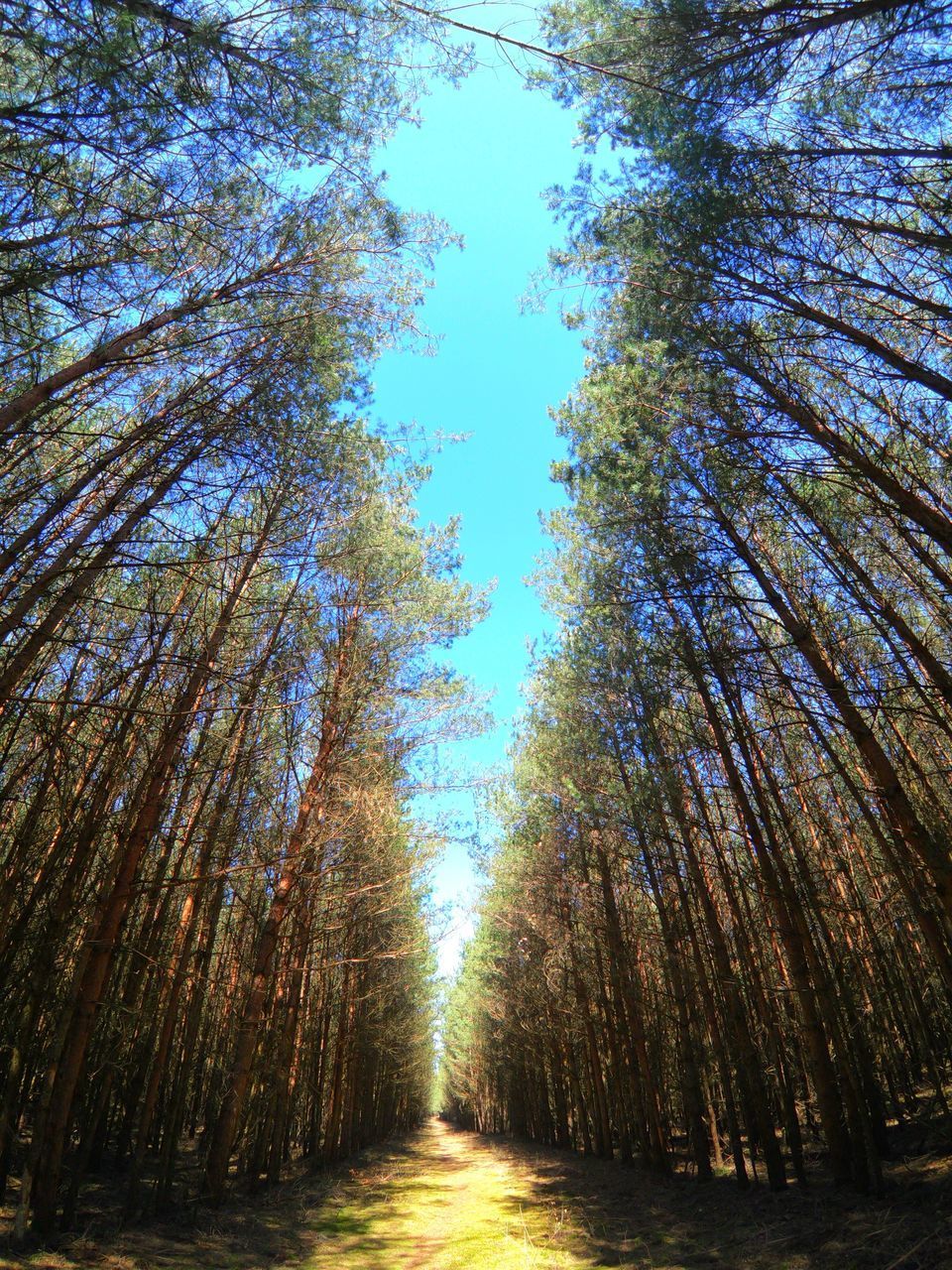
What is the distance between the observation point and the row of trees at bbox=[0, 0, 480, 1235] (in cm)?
316

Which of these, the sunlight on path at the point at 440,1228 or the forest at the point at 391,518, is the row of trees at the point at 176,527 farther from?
the sunlight on path at the point at 440,1228

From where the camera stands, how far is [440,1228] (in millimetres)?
7297

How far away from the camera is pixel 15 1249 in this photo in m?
4.25

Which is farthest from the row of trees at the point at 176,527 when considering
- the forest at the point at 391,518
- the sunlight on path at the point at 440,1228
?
the sunlight on path at the point at 440,1228

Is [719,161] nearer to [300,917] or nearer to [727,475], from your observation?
[727,475]

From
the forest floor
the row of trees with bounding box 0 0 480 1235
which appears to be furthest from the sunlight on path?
the row of trees with bounding box 0 0 480 1235

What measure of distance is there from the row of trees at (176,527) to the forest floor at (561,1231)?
782 mm

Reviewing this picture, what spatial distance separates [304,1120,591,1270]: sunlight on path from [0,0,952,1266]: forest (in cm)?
166

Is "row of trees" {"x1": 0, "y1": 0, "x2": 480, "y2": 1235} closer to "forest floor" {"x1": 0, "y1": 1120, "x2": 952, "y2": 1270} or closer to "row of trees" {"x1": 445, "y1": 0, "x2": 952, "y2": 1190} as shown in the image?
"forest floor" {"x1": 0, "y1": 1120, "x2": 952, "y2": 1270}

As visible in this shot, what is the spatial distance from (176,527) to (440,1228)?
8.63 meters

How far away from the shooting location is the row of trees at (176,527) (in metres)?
3.16

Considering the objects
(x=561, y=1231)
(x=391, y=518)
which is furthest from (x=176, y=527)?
(x=561, y=1231)

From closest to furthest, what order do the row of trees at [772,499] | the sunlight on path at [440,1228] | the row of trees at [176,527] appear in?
the row of trees at [176,527]
the row of trees at [772,499]
the sunlight on path at [440,1228]

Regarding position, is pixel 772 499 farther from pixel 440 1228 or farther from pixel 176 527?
pixel 440 1228
